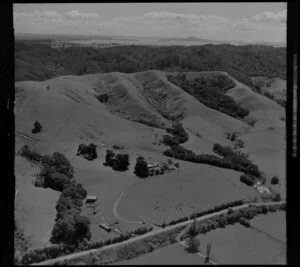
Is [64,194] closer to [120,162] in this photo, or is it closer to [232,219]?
[120,162]

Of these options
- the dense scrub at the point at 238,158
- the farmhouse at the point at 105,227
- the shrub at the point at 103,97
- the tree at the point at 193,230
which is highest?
the shrub at the point at 103,97

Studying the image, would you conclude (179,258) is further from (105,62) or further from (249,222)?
(105,62)

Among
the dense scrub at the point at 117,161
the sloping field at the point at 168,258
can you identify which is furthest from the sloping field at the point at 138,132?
the sloping field at the point at 168,258

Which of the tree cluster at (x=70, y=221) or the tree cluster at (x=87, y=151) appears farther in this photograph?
the tree cluster at (x=87, y=151)

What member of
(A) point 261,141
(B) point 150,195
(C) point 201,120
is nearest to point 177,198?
(B) point 150,195

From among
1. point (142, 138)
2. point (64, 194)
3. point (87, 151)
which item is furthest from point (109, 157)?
point (64, 194)

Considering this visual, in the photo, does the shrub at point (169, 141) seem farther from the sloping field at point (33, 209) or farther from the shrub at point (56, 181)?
the sloping field at point (33, 209)
